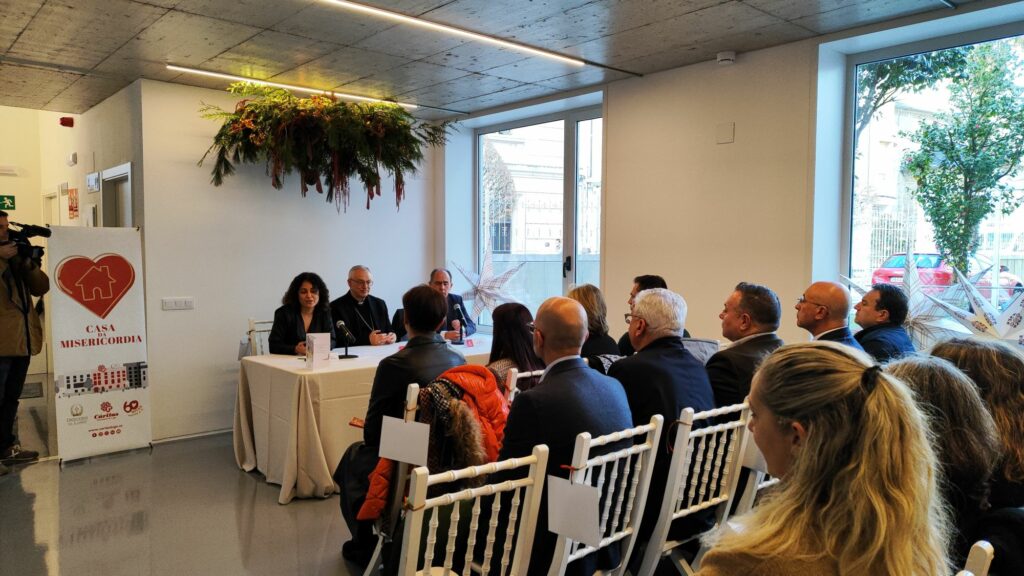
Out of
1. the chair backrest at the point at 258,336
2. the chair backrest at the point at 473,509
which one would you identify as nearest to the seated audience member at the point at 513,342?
the chair backrest at the point at 473,509

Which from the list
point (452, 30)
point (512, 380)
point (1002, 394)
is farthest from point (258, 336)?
point (1002, 394)

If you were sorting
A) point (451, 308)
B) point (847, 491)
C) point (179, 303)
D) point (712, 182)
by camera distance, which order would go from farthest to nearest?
point (451, 308) < point (179, 303) < point (712, 182) < point (847, 491)

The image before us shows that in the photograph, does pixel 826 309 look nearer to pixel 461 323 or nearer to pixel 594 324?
pixel 594 324

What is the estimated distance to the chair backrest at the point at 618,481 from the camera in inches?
71.7

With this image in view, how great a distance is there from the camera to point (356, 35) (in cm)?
438

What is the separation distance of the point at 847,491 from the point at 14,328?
520cm

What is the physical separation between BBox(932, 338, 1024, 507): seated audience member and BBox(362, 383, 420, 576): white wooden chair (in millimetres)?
1645

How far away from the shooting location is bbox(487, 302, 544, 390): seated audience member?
2977 mm

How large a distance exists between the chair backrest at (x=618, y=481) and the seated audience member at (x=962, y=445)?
2.49ft

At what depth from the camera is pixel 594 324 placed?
3457 mm

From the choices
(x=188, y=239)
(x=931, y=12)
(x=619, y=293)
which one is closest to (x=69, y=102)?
(x=188, y=239)

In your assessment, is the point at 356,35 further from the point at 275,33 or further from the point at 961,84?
the point at 961,84

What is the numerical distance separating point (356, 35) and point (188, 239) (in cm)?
233

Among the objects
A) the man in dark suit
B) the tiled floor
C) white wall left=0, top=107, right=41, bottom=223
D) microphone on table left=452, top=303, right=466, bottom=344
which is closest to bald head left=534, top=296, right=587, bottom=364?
the man in dark suit
